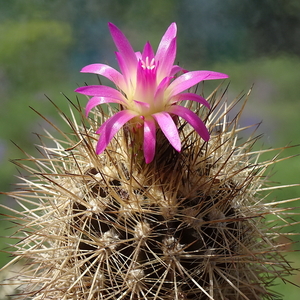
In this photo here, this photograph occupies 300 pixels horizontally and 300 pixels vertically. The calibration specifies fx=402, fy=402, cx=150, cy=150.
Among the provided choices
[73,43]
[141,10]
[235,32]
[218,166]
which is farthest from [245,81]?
[218,166]

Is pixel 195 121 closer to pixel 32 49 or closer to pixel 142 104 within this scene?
pixel 142 104

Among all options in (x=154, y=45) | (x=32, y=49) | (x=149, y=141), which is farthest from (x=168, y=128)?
(x=32, y=49)

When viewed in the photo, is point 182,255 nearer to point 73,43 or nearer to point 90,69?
point 90,69

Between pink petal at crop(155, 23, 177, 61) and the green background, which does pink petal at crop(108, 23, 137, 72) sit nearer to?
pink petal at crop(155, 23, 177, 61)

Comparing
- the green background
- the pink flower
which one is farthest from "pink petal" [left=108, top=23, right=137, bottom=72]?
the green background

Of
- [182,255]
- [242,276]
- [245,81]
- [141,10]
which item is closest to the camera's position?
[182,255]

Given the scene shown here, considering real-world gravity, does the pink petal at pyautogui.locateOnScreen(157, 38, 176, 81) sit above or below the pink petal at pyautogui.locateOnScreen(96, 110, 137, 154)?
above
